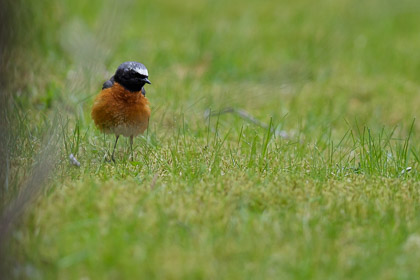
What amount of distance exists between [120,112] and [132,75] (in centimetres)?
30

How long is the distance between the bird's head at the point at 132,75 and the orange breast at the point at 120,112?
4 centimetres

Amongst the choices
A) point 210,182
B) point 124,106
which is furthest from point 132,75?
point 210,182

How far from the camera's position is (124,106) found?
4555mm

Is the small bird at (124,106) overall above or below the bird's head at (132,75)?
below

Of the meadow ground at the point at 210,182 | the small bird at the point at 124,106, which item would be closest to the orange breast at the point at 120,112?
the small bird at the point at 124,106

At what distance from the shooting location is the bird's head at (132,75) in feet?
14.6

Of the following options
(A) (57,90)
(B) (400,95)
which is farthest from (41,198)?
(B) (400,95)

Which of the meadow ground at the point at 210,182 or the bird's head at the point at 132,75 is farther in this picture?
the bird's head at the point at 132,75

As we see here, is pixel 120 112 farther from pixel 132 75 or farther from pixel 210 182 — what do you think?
pixel 210 182

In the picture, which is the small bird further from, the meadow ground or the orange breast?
the meadow ground

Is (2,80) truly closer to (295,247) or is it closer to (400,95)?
(295,247)

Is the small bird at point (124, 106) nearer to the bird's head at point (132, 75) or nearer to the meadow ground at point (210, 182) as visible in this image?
the bird's head at point (132, 75)

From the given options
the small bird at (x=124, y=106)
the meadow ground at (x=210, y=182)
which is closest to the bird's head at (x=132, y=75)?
the small bird at (x=124, y=106)

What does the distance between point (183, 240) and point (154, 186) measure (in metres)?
0.69
